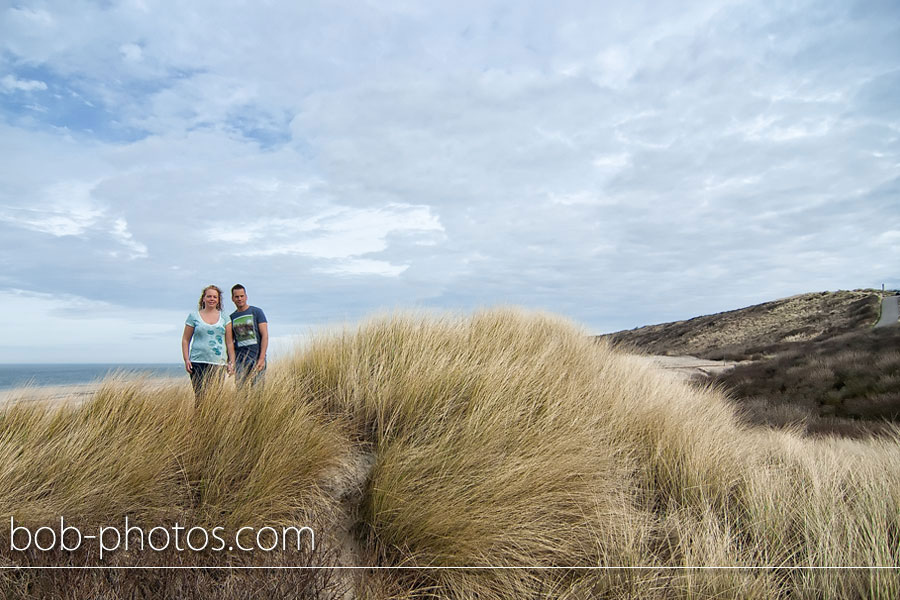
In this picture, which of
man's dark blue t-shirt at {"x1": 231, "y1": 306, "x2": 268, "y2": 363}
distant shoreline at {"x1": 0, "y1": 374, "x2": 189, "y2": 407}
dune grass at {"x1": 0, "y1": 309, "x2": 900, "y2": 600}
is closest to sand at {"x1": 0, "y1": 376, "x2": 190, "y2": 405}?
distant shoreline at {"x1": 0, "y1": 374, "x2": 189, "y2": 407}

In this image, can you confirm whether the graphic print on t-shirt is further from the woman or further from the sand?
the sand

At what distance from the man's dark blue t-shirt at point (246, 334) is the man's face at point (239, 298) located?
141mm

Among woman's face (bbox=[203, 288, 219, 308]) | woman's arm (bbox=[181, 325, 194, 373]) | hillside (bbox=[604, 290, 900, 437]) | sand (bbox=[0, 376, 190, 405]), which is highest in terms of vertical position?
woman's face (bbox=[203, 288, 219, 308])

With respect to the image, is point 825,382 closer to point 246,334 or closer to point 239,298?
point 246,334

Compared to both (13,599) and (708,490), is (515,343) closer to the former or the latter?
(708,490)

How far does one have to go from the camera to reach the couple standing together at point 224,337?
5.59m

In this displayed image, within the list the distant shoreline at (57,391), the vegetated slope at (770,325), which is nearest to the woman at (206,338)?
the distant shoreline at (57,391)

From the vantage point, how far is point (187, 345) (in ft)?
18.4

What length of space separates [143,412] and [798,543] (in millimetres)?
4569

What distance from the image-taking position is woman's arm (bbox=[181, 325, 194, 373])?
5.55 m

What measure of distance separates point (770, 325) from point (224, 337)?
36522 mm

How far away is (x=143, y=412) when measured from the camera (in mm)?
3678

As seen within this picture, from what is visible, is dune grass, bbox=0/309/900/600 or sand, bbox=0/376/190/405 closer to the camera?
dune grass, bbox=0/309/900/600

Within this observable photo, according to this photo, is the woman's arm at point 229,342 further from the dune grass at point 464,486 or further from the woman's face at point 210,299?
the dune grass at point 464,486
